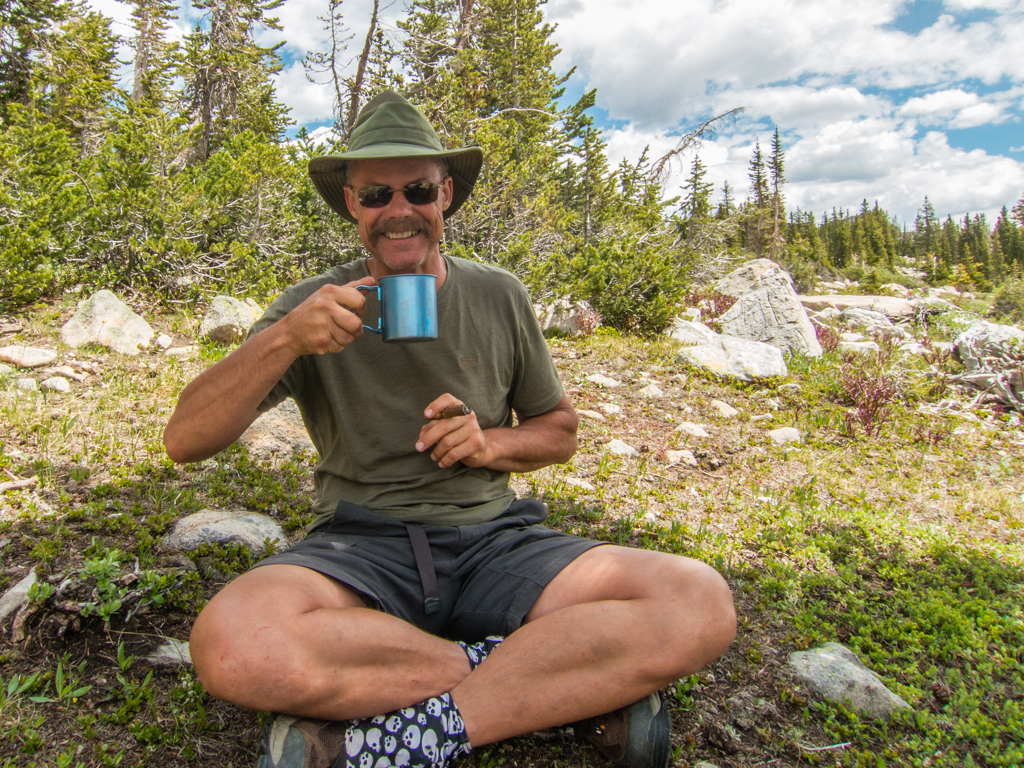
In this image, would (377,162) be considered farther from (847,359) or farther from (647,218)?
(647,218)

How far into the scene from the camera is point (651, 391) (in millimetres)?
6246

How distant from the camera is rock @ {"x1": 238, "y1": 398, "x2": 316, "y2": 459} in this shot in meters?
3.95

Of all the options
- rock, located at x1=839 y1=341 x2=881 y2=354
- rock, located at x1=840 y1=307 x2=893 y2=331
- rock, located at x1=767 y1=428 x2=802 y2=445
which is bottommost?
rock, located at x1=767 y1=428 x2=802 y2=445

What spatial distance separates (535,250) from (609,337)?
13.6 ft

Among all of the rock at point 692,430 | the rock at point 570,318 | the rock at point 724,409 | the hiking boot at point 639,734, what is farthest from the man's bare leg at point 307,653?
the rock at point 570,318

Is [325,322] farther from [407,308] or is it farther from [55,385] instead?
[55,385]

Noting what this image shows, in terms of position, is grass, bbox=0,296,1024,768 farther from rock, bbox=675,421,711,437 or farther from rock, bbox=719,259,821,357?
rock, bbox=719,259,821,357

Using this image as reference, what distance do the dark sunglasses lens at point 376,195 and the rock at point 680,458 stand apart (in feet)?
10.3

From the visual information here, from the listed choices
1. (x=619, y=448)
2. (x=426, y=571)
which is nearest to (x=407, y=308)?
(x=426, y=571)

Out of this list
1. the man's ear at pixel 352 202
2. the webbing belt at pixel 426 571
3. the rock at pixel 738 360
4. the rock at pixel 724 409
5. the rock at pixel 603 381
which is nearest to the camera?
the webbing belt at pixel 426 571

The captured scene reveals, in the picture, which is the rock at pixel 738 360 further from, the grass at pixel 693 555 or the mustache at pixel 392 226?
the mustache at pixel 392 226

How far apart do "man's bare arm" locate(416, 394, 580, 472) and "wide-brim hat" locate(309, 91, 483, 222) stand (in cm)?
89

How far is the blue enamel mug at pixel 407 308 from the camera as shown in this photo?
5.82 feet

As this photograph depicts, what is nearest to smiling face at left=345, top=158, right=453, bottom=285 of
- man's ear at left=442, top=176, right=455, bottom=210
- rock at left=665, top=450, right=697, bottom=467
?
man's ear at left=442, top=176, right=455, bottom=210
